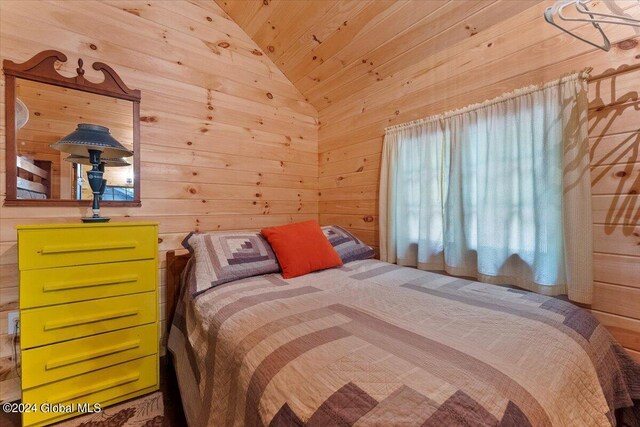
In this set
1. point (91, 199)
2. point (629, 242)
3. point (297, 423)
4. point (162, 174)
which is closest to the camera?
point (297, 423)

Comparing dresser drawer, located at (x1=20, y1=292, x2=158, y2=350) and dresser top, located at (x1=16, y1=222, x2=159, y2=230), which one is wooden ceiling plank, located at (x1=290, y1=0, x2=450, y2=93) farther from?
dresser drawer, located at (x1=20, y1=292, x2=158, y2=350)

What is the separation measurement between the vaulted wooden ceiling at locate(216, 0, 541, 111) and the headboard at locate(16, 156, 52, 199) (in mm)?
1674

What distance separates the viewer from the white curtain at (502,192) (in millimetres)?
1270

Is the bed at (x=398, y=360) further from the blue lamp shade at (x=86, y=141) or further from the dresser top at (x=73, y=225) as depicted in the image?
the blue lamp shade at (x=86, y=141)

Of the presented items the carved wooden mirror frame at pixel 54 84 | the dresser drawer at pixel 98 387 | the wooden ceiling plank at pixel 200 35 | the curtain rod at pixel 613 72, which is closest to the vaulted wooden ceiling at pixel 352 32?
A: the wooden ceiling plank at pixel 200 35

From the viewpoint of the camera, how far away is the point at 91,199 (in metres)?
1.72

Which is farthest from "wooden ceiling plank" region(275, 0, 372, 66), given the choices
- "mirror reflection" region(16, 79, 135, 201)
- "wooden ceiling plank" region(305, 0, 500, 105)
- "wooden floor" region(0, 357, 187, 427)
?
"wooden floor" region(0, 357, 187, 427)

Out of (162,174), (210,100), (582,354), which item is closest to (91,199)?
(162,174)

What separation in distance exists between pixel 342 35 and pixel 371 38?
206mm

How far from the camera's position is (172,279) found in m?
1.93

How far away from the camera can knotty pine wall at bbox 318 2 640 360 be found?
45.9 inches

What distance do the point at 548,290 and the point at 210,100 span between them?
2.44 m

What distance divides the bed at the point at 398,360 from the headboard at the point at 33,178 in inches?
43.2

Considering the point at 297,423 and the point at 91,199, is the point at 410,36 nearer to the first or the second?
the point at 297,423
